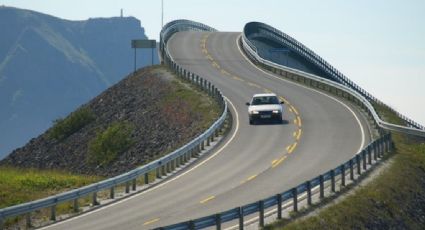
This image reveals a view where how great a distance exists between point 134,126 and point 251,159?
1996 cm

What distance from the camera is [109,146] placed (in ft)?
165

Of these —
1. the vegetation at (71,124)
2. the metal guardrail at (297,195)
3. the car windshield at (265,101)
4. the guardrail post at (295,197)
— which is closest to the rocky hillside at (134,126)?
the vegetation at (71,124)

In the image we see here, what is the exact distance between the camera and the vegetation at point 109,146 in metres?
48.9

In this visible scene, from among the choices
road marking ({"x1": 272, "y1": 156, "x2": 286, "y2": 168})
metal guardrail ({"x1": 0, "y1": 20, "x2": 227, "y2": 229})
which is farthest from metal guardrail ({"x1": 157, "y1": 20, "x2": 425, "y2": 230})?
metal guardrail ({"x1": 0, "y1": 20, "x2": 227, "y2": 229})

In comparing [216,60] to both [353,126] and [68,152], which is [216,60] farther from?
[353,126]

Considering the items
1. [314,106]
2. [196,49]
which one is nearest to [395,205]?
[314,106]

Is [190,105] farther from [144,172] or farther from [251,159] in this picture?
[144,172]

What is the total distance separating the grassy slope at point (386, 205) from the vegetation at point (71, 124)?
99.5 feet

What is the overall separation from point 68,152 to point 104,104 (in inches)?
407

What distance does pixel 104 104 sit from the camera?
64875 millimetres

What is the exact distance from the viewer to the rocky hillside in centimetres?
4741

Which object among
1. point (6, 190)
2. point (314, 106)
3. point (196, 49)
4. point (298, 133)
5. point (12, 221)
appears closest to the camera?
point (12, 221)

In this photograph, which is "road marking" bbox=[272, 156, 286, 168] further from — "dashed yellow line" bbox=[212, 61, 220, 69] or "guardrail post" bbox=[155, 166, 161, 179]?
"dashed yellow line" bbox=[212, 61, 220, 69]

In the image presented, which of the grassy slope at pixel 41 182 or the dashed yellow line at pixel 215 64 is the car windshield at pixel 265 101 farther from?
the dashed yellow line at pixel 215 64
